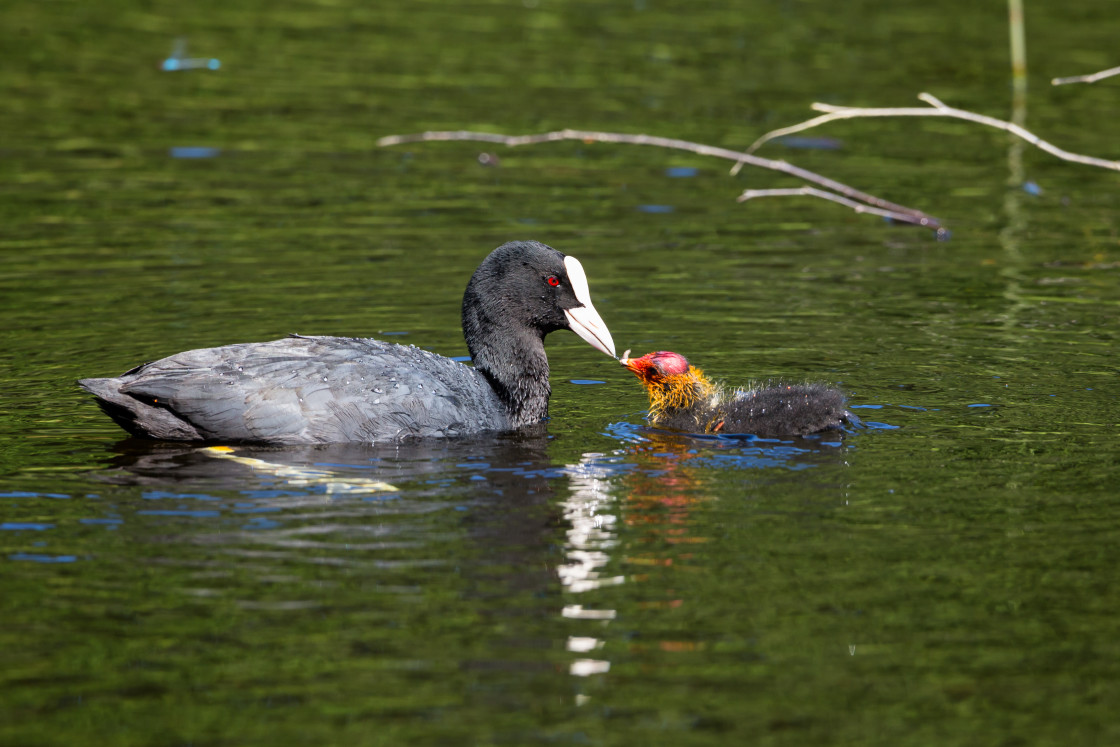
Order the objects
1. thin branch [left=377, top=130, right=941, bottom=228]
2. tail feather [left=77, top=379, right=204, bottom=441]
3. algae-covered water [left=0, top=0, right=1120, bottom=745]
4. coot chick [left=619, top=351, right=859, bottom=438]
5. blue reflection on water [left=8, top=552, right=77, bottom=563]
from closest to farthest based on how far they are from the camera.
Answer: algae-covered water [left=0, top=0, right=1120, bottom=745], blue reflection on water [left=8, top=552, right=77, bottom=563], tail feather [left=77, top=379, right=204, bottom=441], coot chick [left=619, top=351, right=859, bottom=438], thin branch [left=377, top=130, right=941, bottom=228]

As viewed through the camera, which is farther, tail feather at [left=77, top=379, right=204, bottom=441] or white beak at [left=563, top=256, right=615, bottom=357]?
white beak at [left=563, top=256, right=615, bottom=357]

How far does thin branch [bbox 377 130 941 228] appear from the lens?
738 centimetres

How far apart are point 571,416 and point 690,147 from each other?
1.57m

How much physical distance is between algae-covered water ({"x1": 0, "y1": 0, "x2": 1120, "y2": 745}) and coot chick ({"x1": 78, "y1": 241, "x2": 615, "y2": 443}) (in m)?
0.19

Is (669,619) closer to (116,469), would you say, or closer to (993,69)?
(116,469)

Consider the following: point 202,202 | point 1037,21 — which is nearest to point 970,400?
point 202,202

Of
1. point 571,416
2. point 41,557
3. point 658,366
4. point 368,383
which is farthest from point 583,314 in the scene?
point 41,557

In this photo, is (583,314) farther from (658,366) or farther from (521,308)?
(658,366)

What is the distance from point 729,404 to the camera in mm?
7453

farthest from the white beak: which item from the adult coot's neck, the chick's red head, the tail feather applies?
the tail feather

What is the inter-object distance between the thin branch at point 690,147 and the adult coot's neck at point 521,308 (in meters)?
0.67

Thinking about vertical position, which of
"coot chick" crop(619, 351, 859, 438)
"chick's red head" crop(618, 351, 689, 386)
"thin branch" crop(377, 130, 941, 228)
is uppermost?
"thin branch" crop(377, 130, 941, 228)

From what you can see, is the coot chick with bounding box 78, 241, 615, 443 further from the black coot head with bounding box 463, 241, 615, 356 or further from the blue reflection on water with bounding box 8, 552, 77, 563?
the blue reflection on water with bounding box 8, 552, 77, 563

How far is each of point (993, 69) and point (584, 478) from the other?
1236 cm
